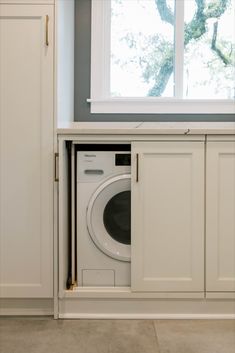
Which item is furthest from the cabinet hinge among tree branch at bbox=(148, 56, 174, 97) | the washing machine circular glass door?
tree branch at bbox=(148, 56, 174, 97)

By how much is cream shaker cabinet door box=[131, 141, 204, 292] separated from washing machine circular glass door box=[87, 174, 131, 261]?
11cm

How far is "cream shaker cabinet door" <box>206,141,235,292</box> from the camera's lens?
219cm

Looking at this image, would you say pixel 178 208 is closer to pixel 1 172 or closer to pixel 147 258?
pixel 147 258

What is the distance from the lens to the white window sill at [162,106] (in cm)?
291

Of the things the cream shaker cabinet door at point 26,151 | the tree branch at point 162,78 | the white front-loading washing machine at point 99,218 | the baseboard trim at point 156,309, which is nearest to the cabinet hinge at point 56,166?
the cream shaker cabinet door at point 26,151

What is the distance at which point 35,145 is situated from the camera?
7.20 ft

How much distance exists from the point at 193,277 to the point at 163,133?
2.68ft

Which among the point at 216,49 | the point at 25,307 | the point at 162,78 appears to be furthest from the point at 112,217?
the point at 216,49

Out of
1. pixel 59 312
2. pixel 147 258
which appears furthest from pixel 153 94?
pixel 59 312

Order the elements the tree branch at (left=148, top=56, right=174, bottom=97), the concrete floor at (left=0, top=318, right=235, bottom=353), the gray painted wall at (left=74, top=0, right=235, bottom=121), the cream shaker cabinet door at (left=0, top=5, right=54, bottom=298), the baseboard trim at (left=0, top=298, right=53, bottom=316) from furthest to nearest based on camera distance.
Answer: the tree branch at (left=148, top=56, right=174, bottom=97) → the gray painted wall at (left=74, top=0, right=235, bottom=121) → the baseboard trim at (left=0, top=298, right=53, bottom=316) → the cream shaker cabinet door at (left=0, top=5, right=54, bottom=298) → the concrete floor at (left=0, top=318, right=235, bottom=353)

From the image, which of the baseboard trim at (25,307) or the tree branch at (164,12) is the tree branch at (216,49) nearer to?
the tree branch at (164,12)

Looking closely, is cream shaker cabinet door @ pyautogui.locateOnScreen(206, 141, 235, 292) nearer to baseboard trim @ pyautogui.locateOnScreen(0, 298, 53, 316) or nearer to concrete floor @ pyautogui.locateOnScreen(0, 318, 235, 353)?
concrete floor @ pyautogui.locateOnScreen(0, 318, 235, 353)

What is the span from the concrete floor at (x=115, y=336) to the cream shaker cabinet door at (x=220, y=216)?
0.26m

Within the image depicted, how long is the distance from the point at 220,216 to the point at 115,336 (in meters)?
0.85
